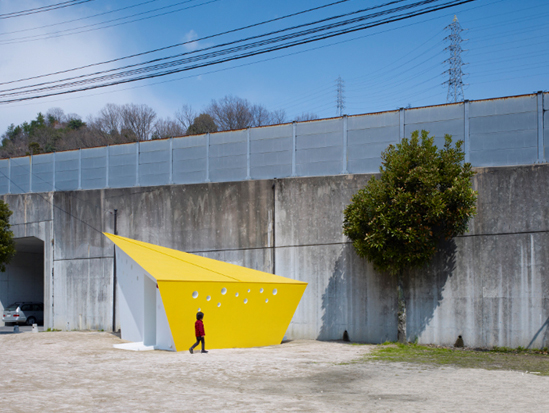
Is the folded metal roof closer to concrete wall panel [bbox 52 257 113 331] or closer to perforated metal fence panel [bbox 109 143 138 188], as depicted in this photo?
concrete wall panel [bbox 52 257 113 331]

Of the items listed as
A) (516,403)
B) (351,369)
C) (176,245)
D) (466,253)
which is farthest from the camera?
(176,245)

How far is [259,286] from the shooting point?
1650 cm

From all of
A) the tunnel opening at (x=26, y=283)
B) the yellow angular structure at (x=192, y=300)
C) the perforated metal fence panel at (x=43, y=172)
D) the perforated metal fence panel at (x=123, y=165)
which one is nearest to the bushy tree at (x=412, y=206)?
the yellow angular structure at (x=192, y=300)

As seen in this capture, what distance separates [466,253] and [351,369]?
7.66 metres

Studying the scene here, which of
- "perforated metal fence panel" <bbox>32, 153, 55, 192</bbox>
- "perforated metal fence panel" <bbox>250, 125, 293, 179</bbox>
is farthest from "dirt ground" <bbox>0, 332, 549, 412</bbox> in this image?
"perforated metal fence panel" <bbox>32, 153, 55, 192</bbox>

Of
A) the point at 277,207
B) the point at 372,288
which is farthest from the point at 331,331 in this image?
the point at 277,207

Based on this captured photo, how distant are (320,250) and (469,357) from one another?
6786mm

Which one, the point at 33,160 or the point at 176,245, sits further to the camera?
the point at 33,160

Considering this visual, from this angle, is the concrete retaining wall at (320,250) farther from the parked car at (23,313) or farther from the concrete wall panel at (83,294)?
the parked car at (23,313)

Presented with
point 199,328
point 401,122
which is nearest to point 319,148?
point 401,122

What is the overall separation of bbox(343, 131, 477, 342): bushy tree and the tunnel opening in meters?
19.8

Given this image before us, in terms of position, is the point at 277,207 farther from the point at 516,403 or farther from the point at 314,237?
the point at 516,403

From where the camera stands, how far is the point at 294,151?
21156 mm

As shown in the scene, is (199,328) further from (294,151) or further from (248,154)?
(248,154)
